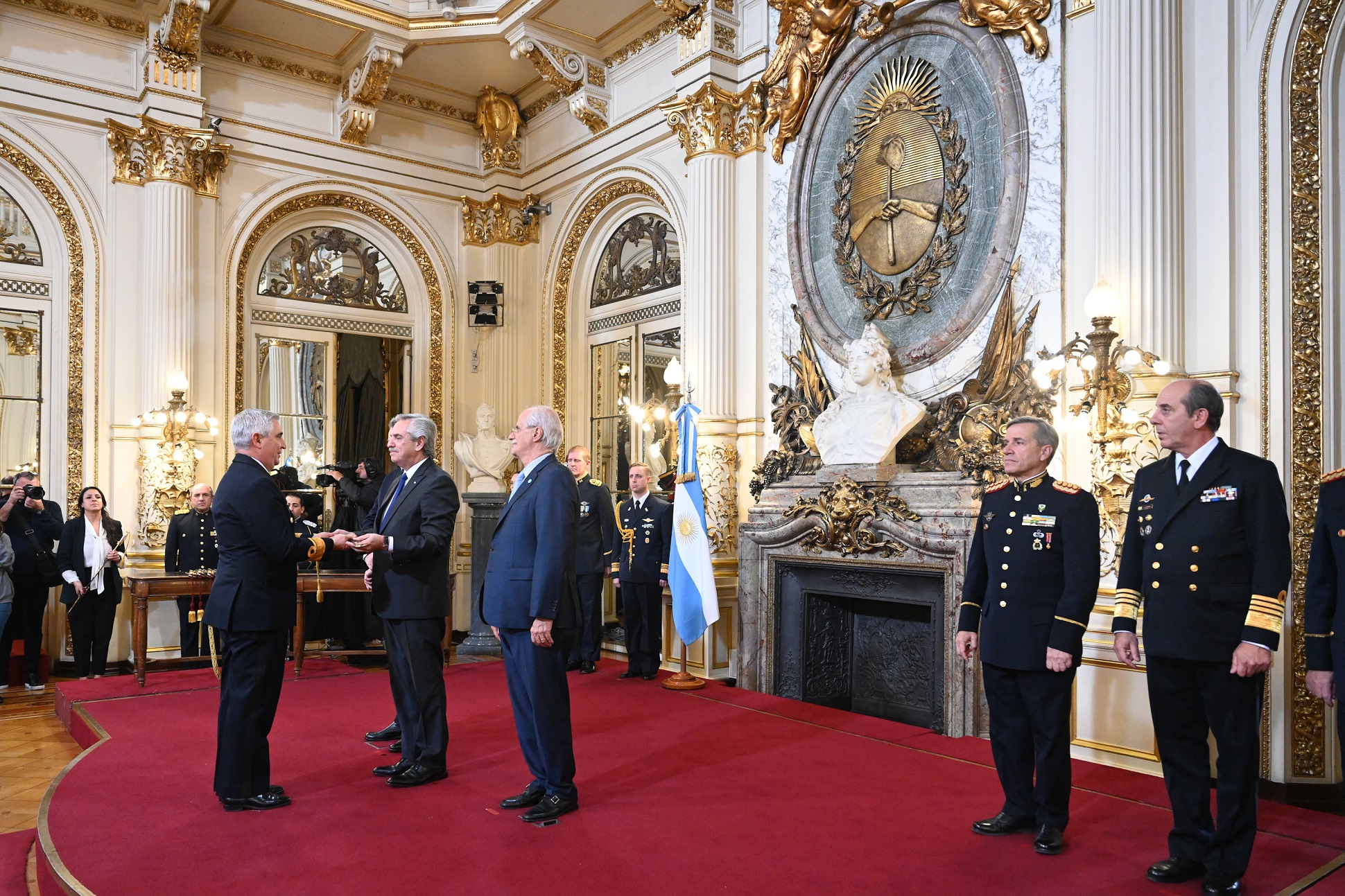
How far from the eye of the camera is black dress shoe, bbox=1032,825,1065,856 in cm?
353

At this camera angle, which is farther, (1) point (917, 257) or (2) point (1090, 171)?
(1) point (917, 257)

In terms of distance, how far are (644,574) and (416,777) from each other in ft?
10.3

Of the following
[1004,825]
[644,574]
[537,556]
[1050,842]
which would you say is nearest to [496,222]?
[644,574]

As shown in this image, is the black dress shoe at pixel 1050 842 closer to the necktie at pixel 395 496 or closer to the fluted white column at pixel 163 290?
the necktie at pixel 395 496

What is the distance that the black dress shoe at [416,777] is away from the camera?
4.30 metres

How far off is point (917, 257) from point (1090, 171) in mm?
1254

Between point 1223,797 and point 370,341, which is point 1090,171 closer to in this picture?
point 1223,797

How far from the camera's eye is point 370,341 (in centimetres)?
1008

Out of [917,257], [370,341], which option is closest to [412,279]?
[370,341]

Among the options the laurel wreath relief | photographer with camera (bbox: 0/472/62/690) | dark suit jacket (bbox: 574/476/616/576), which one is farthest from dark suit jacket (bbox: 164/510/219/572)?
the laurel wreath relief

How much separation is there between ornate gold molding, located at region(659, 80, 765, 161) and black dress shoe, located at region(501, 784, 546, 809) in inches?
203

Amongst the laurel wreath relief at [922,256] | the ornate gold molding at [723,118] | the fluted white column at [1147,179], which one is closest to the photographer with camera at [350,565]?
the ornate gold molding at [723,118]

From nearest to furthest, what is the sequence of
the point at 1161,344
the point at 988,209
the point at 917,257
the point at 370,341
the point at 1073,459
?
the point at 1161,344 < the point at 1073,459 < the point at 988,209 < the point at 917,257 < the point at 370,341

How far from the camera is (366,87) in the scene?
922 centimetres
